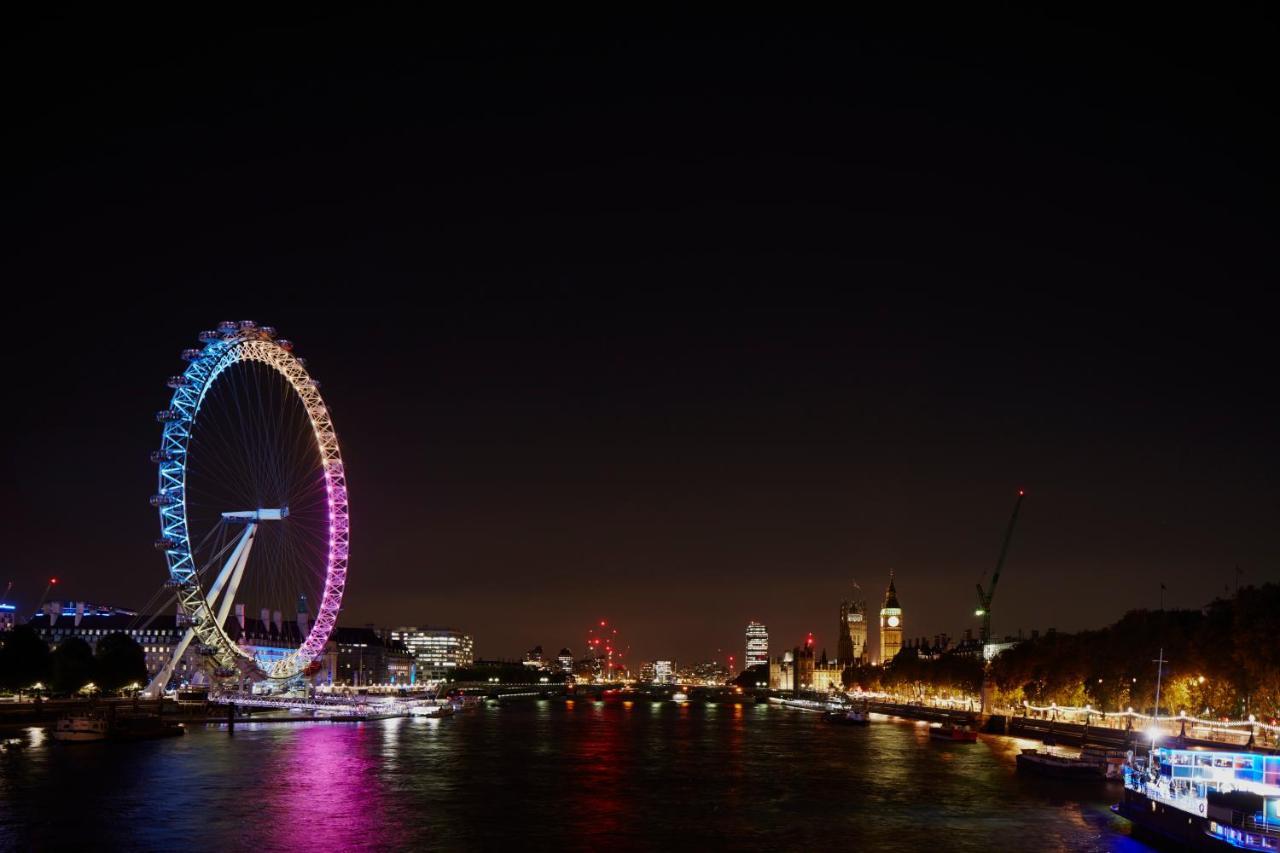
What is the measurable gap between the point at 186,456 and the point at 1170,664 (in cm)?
7005

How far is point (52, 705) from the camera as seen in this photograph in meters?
101

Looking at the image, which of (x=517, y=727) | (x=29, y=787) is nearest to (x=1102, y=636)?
(x=517, y=727)

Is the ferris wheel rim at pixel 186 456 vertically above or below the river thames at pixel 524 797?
above

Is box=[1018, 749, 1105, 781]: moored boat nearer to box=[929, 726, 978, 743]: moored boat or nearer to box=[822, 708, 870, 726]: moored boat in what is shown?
box=[929, 726, 978, 743]: moored boat

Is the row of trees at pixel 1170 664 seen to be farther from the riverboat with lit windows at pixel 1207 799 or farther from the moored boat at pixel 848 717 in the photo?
the riverboat with lit windows at pixel 1207 799

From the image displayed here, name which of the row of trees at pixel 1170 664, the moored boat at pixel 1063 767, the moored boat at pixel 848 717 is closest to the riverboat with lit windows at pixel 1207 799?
the moored boat at pixel 1063 767

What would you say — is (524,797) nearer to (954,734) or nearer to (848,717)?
(954,734)

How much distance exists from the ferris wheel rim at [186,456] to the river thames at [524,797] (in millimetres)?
9299

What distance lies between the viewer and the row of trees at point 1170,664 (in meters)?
73.3

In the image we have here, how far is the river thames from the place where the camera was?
1884 inches

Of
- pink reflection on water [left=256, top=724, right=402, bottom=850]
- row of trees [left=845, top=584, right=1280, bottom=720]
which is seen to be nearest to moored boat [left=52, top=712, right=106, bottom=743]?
pink reflection on water [left=256, top=724, right=402, bottom=850]

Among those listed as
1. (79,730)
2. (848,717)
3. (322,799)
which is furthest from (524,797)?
(848,717)

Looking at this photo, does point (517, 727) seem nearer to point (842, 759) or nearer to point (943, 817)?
point (842, 759)

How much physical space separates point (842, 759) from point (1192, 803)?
137 ft
